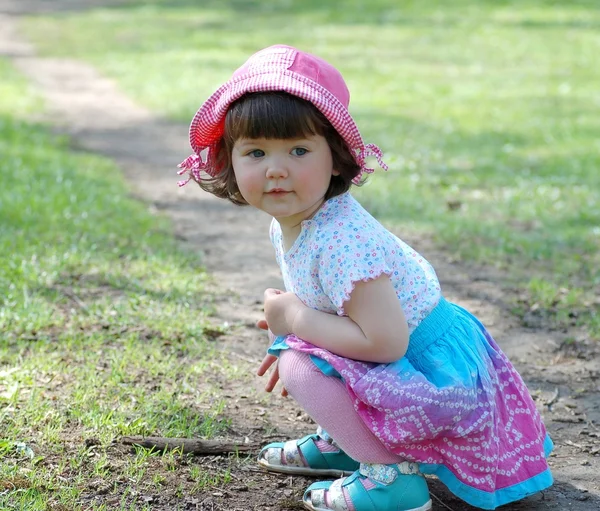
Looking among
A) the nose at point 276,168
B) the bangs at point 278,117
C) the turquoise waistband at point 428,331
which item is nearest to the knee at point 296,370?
the turquoise waistband at point 428,331

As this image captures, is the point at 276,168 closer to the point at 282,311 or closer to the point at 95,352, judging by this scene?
the point at 282,311

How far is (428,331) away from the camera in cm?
276

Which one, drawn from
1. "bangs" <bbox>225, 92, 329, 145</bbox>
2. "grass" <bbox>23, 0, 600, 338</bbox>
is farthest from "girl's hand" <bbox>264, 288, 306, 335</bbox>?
"grass" <bbox>23, 0, 600, 338</bbox>

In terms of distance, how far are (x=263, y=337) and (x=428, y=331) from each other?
4.97ft

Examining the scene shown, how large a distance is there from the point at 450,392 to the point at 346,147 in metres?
0.75

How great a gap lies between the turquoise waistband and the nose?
0.61 metres

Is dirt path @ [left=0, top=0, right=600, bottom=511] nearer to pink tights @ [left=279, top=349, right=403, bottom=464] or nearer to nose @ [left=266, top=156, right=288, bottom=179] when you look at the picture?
pink tights @ [left=279, top=349, right=403, bottom=464]

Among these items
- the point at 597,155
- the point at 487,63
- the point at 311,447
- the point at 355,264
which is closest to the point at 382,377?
the point at 355,264

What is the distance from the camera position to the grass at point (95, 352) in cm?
288

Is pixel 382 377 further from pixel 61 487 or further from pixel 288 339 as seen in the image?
pixel 61 487

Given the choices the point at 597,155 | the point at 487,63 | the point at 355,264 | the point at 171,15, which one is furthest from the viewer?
the point at 171,15

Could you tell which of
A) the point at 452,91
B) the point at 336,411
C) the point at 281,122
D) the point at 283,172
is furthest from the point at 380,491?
the point at 452,91

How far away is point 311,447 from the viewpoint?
301 cm

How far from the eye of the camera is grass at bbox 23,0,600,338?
18.6 ft
